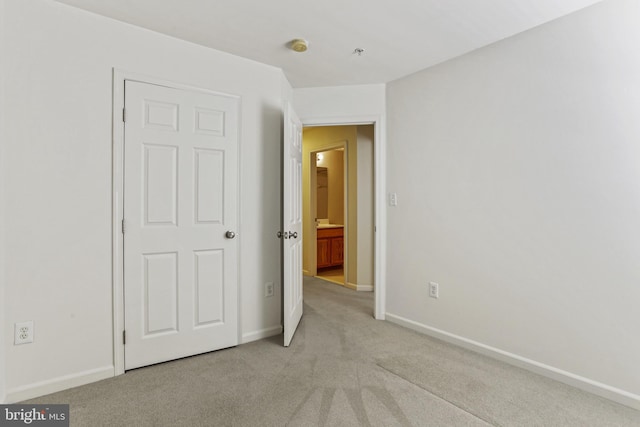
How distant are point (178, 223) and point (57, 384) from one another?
4.05 feet

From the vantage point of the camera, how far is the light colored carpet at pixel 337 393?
176cm

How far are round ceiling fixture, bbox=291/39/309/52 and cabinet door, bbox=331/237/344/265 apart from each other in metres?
3.83

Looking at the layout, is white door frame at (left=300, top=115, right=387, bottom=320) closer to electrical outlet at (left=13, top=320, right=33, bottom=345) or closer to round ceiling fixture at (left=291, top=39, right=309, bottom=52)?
round ceiling fixture at (left=291, top=39, right=309, bottom=52)

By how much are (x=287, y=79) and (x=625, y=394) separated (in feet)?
11.5

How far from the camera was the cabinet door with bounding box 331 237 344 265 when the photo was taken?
5.93m

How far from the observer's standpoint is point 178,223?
2482mm

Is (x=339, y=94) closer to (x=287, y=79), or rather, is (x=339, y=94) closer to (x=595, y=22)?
(x=287, y=79)

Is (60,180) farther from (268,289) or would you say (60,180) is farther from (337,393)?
(337,393)

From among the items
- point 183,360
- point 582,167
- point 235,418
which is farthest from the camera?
point 183,360

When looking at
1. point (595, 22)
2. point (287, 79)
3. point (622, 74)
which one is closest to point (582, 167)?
point (622, 74)

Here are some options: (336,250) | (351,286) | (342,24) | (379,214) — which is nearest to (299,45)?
(342,24)

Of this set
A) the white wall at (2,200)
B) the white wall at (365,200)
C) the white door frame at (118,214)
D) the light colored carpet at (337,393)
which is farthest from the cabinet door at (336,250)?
the white wall at (2,200)

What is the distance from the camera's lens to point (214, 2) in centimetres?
203

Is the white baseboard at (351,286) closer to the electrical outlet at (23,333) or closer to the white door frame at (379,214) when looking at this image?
the white door frame at (379,214)
